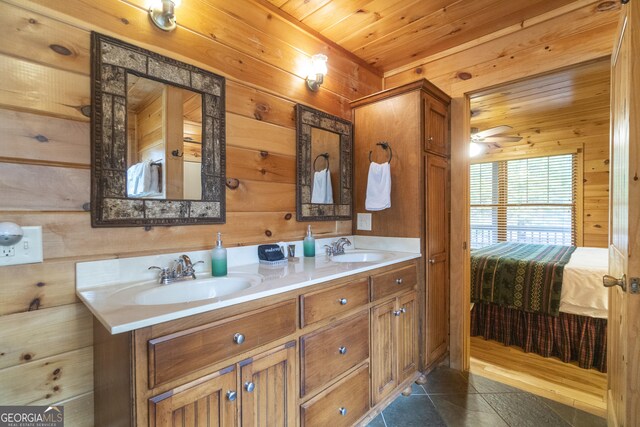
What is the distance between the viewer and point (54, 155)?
105cm

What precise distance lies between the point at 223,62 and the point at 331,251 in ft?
4.04

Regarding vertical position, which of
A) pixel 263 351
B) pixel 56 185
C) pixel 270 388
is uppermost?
pixel 56 185

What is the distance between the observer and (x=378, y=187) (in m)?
2.05

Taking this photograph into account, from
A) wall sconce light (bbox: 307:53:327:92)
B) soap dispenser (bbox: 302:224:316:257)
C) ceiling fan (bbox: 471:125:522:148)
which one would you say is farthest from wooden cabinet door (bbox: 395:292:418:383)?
ceiling fan (bbox: 471:125:522:148)

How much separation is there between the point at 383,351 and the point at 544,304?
167 cm

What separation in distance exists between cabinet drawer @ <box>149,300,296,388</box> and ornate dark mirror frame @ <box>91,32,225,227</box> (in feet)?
1.93

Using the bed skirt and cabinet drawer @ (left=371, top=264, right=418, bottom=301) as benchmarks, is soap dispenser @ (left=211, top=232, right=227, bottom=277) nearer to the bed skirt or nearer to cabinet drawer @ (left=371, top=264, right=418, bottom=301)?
cabinet drawer @ (left=371, top=264, right=418, bottom=301)

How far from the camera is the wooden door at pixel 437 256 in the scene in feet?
6.60

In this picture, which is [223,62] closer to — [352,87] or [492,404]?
[352,87]

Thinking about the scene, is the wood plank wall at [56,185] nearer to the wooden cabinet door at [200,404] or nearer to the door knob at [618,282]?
the wooden cabinet door at [200,404]

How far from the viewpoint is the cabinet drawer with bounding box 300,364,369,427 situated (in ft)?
4.10

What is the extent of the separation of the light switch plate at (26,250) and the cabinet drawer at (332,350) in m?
0.98

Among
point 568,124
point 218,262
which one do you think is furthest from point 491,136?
point 218,262

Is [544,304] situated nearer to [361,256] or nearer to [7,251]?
[361,256]
